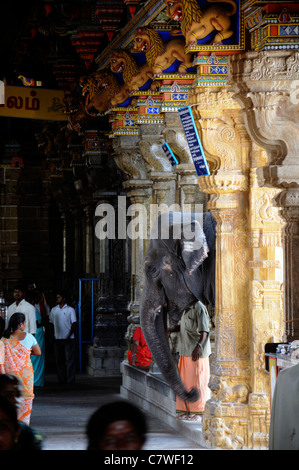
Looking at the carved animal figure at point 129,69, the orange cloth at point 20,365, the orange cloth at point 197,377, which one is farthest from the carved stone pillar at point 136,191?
the orange cloth at point 20,365

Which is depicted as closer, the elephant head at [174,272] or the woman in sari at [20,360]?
the elephant head at [174,272]

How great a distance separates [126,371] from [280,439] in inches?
357

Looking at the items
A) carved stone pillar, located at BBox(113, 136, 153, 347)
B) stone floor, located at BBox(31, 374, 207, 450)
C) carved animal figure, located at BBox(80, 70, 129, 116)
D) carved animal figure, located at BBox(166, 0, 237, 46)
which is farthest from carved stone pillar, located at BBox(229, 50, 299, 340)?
carved stone pillar, located at BBox(113, 136, 153, 347)

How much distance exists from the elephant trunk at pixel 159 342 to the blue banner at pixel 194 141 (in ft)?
3.57

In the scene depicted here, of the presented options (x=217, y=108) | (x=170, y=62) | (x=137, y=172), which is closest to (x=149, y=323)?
(x=217, y=108)

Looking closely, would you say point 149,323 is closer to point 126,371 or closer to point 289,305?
point 289,305

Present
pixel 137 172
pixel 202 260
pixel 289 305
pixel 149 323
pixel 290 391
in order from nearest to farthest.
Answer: pixel 290 391, pixel 289 305, pixel 149 323, pixel 202 260, pixel 137 172

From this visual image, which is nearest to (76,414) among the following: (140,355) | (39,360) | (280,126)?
(140,355)

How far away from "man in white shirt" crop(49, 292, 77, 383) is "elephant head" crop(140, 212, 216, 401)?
5.79 meters

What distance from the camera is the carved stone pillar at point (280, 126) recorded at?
6160mm

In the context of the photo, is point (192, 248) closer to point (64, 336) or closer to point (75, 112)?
point (75, 112)

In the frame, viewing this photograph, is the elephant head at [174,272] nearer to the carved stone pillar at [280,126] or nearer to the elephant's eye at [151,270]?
the elephant's eye at [151,270]

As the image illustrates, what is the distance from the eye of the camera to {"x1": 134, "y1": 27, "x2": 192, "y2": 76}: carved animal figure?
8438mm

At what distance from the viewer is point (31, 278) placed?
71.7 feet
